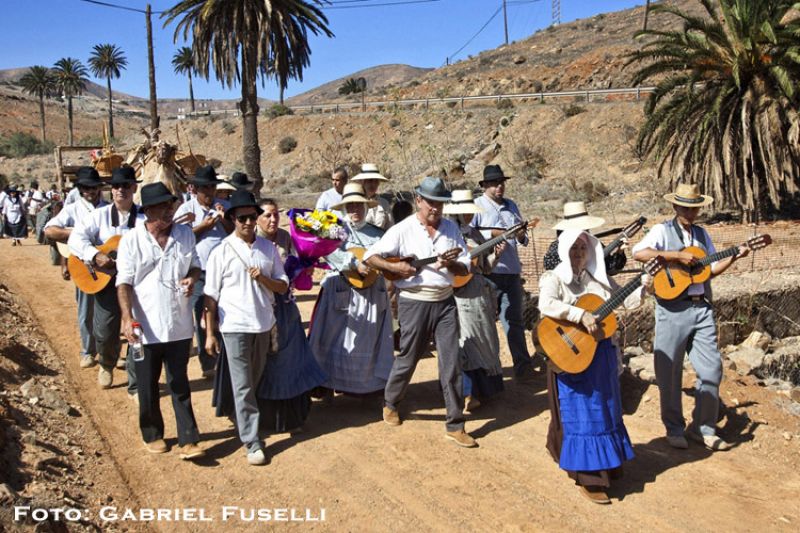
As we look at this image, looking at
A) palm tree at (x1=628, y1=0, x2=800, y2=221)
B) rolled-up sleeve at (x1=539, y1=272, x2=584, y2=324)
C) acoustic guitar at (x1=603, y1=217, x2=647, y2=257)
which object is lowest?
rolled-up sleeve at (x1=539, y1=272, x2=584, y2=324)

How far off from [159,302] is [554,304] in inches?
115

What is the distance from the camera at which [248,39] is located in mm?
22047

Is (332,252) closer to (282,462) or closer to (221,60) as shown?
(282,462)

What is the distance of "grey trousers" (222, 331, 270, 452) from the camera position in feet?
18.5

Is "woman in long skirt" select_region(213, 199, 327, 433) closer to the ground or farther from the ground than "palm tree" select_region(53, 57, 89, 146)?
closer to the ground

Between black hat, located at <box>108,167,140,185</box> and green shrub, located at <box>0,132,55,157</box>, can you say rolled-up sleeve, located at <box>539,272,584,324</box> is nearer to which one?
black hat, located at <box>108,167,140,185</box>

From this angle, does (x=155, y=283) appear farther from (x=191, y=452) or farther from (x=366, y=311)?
(x=366, y=311)

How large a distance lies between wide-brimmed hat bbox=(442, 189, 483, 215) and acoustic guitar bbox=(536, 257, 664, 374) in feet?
6.56

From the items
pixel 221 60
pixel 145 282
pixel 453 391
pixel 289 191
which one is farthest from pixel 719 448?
pixel 289 191

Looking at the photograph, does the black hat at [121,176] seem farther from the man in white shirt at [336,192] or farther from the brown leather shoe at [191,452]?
the man in white shirt at [336,192]

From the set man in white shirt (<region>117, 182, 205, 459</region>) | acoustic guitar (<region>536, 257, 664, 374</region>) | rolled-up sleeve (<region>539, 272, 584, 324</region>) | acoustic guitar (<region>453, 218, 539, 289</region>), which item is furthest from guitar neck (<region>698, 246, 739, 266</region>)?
man in white shirt (<region>117, 182, 205, 459</region>)

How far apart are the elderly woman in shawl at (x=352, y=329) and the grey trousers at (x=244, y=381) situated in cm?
118

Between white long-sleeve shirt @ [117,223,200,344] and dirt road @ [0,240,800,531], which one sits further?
white long-sleeve shirt @ [117,223,200,344]

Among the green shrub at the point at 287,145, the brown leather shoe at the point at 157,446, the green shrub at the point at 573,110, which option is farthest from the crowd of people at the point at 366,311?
the green shrub at the point at 287,145
